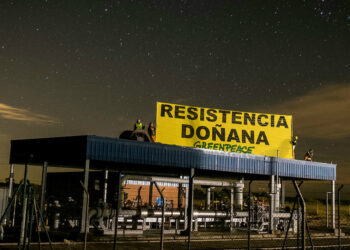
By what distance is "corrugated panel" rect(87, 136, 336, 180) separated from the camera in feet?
77.2

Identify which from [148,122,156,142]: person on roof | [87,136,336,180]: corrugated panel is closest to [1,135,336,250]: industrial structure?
[87,136,336,180]: corrugated panel

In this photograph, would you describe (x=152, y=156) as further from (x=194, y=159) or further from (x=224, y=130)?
(x=224, y=130)

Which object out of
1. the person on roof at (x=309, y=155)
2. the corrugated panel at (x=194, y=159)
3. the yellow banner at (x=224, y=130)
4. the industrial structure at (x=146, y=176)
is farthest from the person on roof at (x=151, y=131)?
the person on roof at (x=309, y=155)

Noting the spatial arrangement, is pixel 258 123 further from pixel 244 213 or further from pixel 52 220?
pixel 52 220

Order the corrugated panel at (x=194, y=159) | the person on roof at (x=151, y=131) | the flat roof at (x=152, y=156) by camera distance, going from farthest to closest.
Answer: the person on roof at (x=151, y=131)
the corrugated panel at (x=194, y=159)
the flat roof at (x=152, y=156)

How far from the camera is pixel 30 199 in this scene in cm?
1205

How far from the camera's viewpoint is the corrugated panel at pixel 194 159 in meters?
23.5

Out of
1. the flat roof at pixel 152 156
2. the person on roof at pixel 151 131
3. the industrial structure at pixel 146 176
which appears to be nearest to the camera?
the industrial structure at pixel 146 176

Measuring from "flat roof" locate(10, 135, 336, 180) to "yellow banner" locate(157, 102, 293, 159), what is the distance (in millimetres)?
2546

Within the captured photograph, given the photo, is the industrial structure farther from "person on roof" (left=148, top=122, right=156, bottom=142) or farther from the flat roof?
"person on roof" (left=148, top=122, right=156, bottom=142)

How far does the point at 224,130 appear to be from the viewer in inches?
1230

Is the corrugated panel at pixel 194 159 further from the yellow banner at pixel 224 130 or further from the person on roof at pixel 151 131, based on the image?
the person on roof at pixel 151 131

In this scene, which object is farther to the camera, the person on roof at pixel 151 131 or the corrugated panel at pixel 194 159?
the person on roof at pixel 151 131

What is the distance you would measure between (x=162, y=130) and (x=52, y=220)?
29.1 ft
